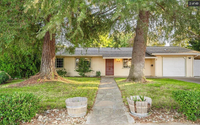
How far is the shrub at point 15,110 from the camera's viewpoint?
2.63 m

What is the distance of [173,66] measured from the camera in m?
12.9

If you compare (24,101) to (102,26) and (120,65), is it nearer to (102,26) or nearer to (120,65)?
(102,26)

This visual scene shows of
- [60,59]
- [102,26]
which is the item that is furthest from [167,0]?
[60,59]

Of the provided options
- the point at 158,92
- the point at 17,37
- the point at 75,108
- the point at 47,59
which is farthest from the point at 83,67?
the point at 75,108

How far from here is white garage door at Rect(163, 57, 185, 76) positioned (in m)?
12.8

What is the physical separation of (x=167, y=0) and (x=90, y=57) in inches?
404

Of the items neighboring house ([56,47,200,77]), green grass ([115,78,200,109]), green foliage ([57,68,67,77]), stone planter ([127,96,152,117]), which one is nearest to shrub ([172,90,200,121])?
green grass ([115,78,200,109])

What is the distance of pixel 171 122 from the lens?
9.51 feet

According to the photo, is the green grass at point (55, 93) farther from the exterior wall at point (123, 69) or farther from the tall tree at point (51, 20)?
the exterior wall at point (123, 69)

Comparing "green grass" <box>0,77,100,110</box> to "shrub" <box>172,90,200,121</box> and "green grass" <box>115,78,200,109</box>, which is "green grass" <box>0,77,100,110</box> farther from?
"shrub" <box>172,90,200,121</box>

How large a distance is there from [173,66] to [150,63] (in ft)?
7.64

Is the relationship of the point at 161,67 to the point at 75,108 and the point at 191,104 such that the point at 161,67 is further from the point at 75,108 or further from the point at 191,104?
the point at 75,108

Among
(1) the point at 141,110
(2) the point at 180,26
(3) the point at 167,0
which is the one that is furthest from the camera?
(2) the point at 180,26

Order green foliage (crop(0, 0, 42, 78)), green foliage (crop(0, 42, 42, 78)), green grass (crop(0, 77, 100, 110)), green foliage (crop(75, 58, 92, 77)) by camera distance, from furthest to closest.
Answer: green foliage (crop(75, 58, 92, 77)), green foliage (crop(0, 42, 42, 78)), green foliage (crop(0, 0, 42, 78)), green grass (crop(0, 77, 100, 110))
